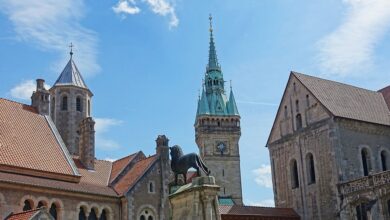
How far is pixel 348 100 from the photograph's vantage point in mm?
45906

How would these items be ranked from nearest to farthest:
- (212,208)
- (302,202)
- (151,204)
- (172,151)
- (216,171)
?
(212,208) → (172,151) → (151,204) → (302,202) → (216,171)

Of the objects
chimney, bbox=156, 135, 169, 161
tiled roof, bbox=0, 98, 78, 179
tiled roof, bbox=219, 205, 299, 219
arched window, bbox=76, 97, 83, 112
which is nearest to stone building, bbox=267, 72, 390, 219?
tiled roof, bbox=219, 205, 299, 219

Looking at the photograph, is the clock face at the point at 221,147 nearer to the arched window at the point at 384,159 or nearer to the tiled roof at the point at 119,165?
the tiled roof at the point at 119,165

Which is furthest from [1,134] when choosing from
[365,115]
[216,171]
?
[216,171]

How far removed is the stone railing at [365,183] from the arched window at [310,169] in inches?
149

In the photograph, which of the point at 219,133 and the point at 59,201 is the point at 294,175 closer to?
the point at 59,201

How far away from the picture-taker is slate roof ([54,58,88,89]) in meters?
49.8

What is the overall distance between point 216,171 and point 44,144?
46541 millimetres

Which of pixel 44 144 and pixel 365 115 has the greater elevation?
pixel 365 115

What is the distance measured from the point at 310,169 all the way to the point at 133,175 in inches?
563

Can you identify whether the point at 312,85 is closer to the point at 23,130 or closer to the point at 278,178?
the point at 278,178

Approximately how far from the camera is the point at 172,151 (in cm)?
2455

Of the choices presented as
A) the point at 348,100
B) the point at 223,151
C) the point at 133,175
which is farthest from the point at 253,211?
the point at 223,151

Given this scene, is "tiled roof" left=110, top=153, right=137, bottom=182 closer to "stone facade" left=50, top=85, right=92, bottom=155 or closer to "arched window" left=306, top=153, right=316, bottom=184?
"stone facade" left=50, top=85, right=92, bottom=155
